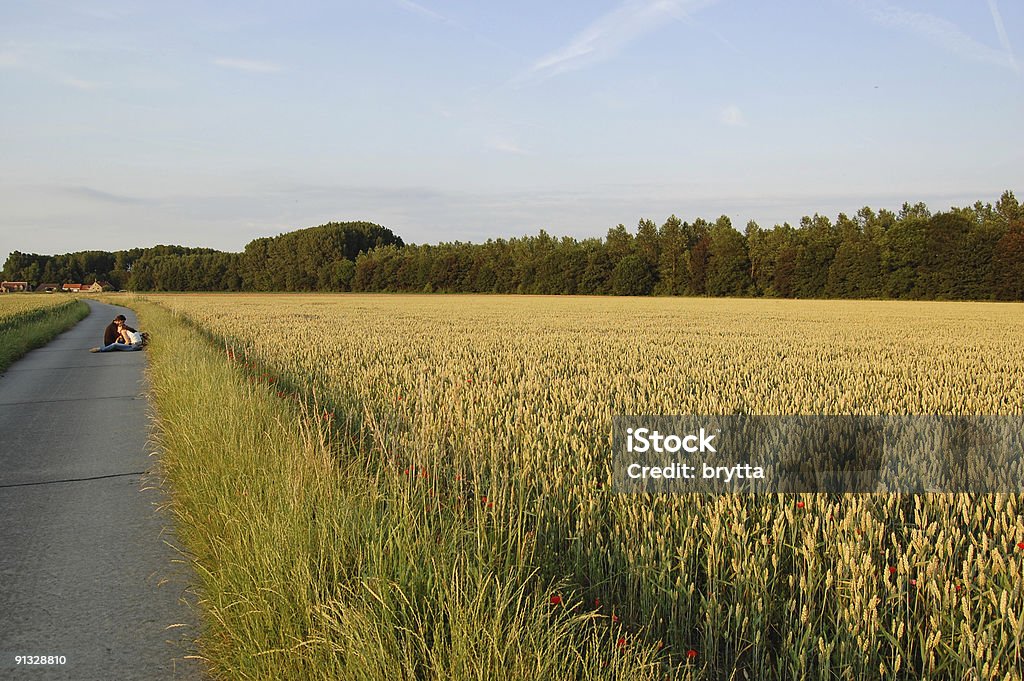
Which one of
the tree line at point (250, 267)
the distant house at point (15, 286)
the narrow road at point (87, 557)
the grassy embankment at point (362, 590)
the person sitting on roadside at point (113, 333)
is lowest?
the narrow road at point (87, 557)

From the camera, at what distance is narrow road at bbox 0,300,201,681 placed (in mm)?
3324

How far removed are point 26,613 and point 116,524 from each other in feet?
4.86

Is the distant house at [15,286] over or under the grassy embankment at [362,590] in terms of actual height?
over

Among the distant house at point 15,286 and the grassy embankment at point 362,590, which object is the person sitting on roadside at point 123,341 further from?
the distant house at point 15,286

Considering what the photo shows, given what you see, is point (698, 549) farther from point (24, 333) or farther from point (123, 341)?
point (24, 333)

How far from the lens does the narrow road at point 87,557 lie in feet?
10.9

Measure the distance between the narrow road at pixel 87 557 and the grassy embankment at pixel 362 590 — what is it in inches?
9.4

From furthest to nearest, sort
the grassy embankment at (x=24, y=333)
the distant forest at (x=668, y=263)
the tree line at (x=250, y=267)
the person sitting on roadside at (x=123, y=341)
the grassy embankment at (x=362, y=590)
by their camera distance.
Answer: the tree line at (x=250, y=267)
the distant forest at (x=668, y=263)
the person sitting on roadside at (x=123, y=341)
the grassy embankment at (x=24, y=333)
the grassy embankment at (x=362, y=590)

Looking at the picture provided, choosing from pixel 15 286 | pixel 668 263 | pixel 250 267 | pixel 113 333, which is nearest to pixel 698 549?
pixel 113 333

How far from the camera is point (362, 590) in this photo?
2.96 metres

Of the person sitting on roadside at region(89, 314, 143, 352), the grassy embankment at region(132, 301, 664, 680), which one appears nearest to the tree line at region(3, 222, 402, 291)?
the person sitting on roadside at region(89, 314, 143, 352)

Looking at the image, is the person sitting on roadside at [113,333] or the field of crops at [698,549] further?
the person sitting on roadside at [113,333]

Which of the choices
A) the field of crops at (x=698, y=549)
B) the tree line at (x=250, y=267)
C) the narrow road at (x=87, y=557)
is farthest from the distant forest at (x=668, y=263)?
the narrow road at (x=87, y=557)

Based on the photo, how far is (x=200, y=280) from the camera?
129500 mm
